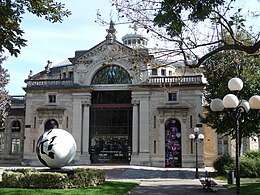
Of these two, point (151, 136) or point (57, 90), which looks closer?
point (151, 136)

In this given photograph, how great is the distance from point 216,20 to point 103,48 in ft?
90.6

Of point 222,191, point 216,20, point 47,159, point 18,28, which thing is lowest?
point 222,191

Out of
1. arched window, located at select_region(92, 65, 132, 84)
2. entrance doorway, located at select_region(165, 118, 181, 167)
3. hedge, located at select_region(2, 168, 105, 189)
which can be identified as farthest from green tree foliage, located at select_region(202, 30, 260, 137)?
arched window, located at select_region(92, 65, 132, 84)

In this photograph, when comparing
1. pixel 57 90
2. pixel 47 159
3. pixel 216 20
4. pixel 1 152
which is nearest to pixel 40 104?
pixel 57 90

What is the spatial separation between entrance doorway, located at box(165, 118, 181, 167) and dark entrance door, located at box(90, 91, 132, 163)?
4.20 m

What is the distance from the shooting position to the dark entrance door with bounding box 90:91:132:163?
39.2m

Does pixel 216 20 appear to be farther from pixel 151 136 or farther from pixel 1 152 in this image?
pixel 1 152

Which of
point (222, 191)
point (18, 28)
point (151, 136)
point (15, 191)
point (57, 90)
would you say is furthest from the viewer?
point (57, 90)

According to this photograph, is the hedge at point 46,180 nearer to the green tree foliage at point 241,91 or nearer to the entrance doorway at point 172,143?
the green tree foliage at point 241,91

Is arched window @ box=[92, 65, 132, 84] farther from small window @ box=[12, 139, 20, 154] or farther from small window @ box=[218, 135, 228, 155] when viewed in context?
small window @ box=[12, 139, 20, 154]

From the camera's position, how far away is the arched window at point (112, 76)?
129 ft

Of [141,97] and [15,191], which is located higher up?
[141,97]

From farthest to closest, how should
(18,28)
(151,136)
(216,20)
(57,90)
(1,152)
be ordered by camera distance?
(1,152) → (57,90) → (151,136) → (216,20) → (18,28)

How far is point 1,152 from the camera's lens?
42.8 m
